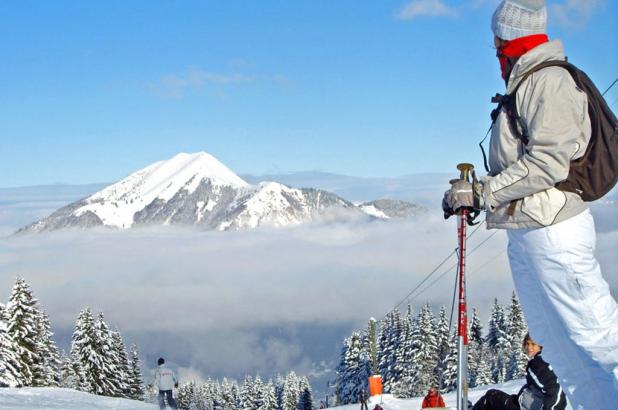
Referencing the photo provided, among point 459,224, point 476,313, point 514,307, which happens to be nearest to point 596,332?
point 459,224

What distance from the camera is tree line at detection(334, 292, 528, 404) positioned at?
50688 millimetres

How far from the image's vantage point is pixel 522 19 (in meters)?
4.30

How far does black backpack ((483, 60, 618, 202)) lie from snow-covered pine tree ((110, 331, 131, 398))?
172 ft

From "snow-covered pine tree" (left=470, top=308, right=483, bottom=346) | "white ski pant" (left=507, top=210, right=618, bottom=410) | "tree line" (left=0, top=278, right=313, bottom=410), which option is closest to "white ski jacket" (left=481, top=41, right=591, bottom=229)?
"white ski pant" (left=507, top=210, right=618, bottom=410)

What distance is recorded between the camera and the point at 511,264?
4.47m

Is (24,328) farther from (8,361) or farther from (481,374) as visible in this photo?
(481,374)

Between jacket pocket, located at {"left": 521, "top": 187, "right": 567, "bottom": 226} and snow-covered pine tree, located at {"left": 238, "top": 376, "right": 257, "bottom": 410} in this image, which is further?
snow-covered pine tree, located at {"left": 238, "top": 376, "right": 257, "bottom": 410}

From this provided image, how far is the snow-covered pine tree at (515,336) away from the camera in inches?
1757

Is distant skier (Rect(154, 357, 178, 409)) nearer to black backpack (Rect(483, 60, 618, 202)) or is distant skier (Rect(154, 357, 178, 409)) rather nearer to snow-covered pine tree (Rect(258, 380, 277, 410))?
black backpack (Rect(483, 60, 618, 202))

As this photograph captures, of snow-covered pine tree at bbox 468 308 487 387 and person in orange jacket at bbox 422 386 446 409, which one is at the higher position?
person in orange jacket at bbox 422 386 446 409

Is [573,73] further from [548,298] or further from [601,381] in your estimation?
[601,381]

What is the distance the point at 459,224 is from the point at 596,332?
1239mm

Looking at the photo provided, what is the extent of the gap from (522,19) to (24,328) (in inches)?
1786

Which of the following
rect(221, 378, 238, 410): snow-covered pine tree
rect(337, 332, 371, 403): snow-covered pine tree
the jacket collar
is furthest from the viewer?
rect(221, 378, 238, 410): snow-covered pine tree
